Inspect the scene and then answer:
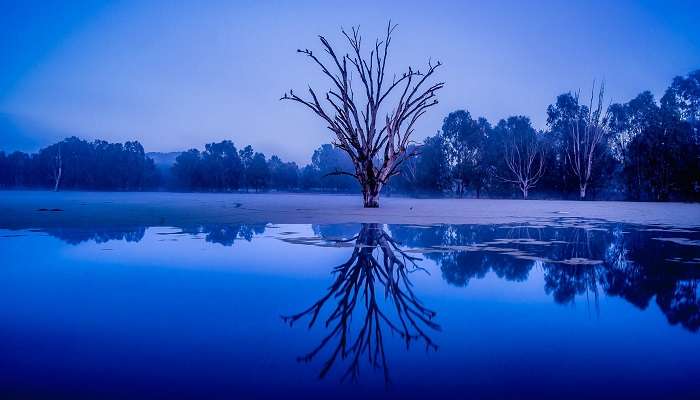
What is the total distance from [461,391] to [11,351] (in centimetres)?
207

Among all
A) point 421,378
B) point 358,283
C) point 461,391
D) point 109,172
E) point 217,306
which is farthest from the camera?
point 109,172

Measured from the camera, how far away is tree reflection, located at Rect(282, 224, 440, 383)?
6.40ft

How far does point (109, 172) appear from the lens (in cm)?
7000

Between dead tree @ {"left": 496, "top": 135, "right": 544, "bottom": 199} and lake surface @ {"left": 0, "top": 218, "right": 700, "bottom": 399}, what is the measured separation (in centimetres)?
4384

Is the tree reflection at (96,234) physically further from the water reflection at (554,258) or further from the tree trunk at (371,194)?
the tree trunk at (371,194)

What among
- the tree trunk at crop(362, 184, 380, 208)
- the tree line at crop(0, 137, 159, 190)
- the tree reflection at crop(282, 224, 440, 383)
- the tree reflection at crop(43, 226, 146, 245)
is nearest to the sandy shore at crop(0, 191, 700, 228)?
the tree trunk at crop(362, 184, 380, 208)

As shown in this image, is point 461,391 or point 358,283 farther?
point 358,283

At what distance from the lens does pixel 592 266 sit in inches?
167

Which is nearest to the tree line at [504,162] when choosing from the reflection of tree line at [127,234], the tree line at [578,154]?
the tree line at [578,154]

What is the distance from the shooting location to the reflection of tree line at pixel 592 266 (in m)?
3.02

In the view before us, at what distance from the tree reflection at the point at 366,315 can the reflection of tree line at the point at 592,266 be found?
0.68 m

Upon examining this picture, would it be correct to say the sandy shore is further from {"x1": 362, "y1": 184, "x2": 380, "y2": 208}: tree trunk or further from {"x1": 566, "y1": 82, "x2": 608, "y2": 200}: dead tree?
{"x1": 566, "y1": 82, "x2": 608, "y2": 200}: dead tree

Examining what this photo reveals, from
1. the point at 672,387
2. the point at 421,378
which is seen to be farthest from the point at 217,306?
the point at 672,387

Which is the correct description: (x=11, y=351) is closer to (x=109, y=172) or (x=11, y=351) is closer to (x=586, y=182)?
(x=586, y=182)
